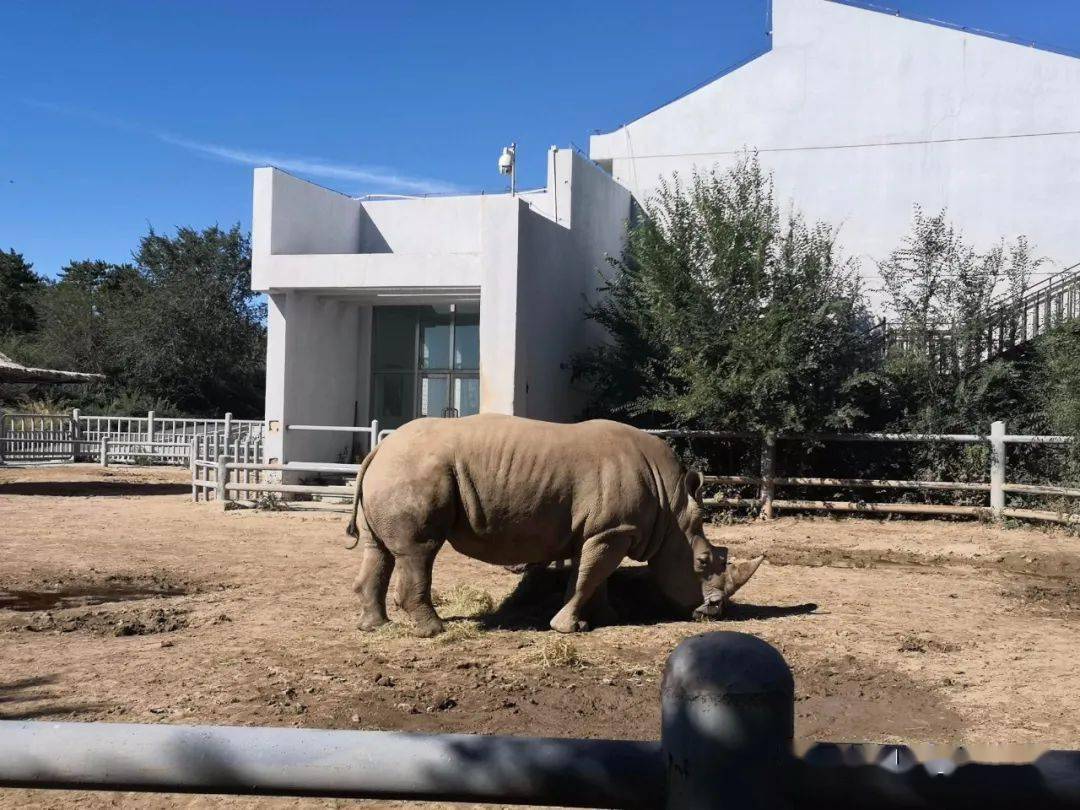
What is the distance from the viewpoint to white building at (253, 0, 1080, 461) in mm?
19062

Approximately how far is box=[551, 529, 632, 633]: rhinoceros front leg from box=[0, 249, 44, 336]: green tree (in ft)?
145

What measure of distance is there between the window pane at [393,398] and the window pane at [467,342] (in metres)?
1.24

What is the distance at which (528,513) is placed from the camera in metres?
7.76

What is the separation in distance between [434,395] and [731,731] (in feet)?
65.7

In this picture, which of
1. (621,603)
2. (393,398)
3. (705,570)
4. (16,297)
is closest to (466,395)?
(393,398)

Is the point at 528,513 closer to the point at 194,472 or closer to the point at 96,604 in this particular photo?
the point at 96,604

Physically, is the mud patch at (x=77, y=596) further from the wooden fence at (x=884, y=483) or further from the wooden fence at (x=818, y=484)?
the wooden fence at (x=884, y=483)

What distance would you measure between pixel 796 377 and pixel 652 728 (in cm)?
1148

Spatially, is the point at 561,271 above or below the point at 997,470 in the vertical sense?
above

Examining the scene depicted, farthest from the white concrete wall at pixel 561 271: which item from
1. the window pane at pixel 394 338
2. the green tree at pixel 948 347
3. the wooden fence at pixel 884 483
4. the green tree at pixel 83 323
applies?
the green tree at pixel 83 323

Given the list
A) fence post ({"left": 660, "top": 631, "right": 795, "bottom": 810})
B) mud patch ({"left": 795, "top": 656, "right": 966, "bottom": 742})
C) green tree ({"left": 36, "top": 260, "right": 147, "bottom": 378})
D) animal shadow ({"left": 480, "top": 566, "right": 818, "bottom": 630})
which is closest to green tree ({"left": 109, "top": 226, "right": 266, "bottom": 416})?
green tree ({"left": 36, "top": 260, "right": 147, "bottom": 378})

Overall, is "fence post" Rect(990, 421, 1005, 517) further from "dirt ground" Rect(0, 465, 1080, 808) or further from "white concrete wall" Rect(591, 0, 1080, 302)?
"white concrete wall" Rect(591, 0, 1080, 302)

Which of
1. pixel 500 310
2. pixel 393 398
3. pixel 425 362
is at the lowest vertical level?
pixel 393 398

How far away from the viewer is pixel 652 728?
18.6ft
